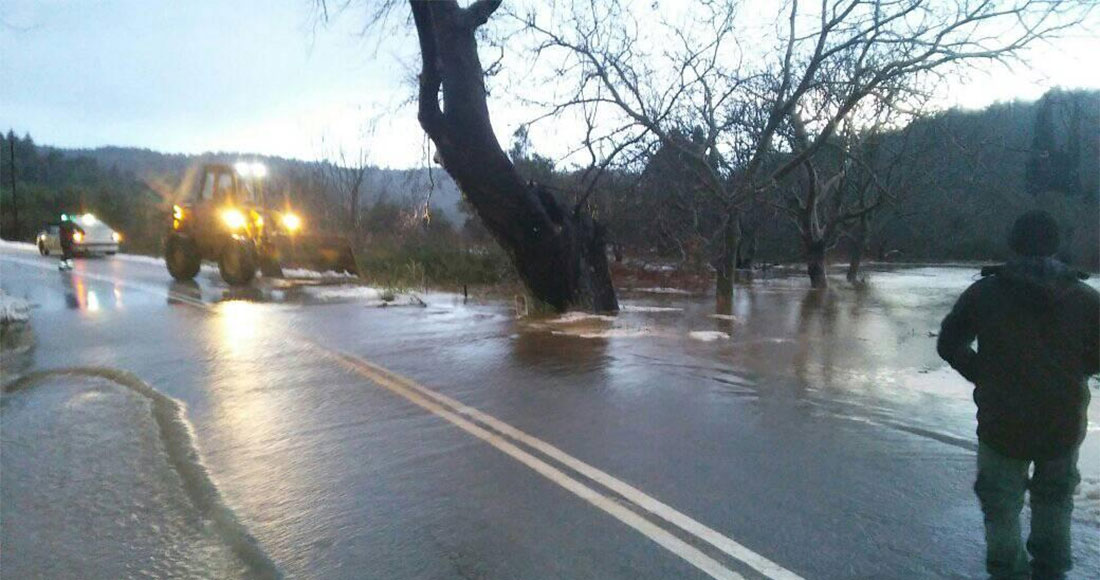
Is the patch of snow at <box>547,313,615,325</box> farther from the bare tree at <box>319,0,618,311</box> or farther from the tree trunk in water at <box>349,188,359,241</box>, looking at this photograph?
the tree trunk in water at <box>349,188,359,241</box>

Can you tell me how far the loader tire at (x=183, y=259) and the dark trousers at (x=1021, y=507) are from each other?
22.0 metres

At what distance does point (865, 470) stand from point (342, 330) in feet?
30.9

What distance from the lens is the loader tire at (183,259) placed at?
74.6 feet

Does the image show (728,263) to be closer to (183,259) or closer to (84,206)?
(183,259)

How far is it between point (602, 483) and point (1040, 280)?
297cm

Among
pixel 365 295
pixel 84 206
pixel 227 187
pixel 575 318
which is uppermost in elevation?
pixel 84 206

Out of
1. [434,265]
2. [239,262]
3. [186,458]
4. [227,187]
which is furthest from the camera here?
[434,265]

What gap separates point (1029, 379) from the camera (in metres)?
3.79

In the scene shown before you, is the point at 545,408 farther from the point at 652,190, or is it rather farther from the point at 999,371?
the point at 652,190

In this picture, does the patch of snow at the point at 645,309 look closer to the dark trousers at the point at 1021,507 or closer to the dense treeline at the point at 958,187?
the dense treeline at the point at 958,187

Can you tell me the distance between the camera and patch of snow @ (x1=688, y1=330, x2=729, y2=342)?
13.1m

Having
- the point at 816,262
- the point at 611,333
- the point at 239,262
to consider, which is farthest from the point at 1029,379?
the point at 816,262

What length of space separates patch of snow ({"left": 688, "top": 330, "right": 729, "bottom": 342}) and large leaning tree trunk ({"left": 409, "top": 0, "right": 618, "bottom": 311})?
2966mm

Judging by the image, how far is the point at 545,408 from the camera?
797 cm
